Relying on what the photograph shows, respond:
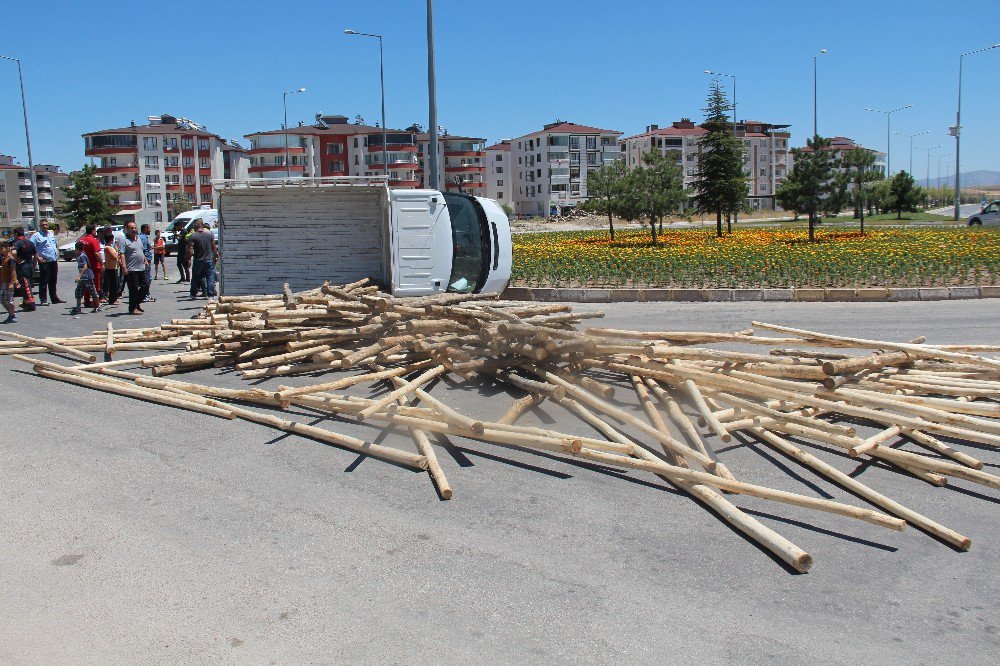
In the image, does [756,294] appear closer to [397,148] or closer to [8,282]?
[8,282]

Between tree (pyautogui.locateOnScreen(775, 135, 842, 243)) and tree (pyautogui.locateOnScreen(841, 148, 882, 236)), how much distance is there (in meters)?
0.75

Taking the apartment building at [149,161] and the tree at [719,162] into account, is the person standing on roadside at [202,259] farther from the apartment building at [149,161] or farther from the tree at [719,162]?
the apartment building at [149,161]

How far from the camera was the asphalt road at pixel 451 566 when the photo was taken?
4.08 metres

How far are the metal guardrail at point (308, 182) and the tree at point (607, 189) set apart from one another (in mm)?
21527

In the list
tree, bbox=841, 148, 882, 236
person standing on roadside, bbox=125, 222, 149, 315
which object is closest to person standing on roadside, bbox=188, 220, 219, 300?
person standing on roadside, bbox=125, 222, 149, 315

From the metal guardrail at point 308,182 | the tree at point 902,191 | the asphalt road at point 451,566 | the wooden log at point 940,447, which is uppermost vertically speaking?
the tree at point 902,191

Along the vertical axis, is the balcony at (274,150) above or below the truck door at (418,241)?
above

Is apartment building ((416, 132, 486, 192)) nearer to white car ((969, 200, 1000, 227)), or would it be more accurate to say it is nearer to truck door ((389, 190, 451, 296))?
white car ((969, 200, 1000, 227))

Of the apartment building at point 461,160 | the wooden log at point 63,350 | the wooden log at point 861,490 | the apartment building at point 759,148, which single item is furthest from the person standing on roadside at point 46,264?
the apartment building at point 759,148

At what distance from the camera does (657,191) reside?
1410 inches

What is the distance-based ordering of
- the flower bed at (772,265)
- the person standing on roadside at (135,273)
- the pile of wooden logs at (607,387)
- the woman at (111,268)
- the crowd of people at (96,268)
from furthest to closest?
the flower bed at (772,265) → the woman at (111,268) → the person standing on roadside at (135,273) → the crowd of people at (96,268) → the pile of wooden logs at (607,387)

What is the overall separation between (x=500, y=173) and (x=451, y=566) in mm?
139570

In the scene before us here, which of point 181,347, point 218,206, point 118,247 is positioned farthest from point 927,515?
point 118,247

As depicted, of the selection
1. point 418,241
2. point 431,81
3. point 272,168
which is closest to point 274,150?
point 272,168
